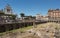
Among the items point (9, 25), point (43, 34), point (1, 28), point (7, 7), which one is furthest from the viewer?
point (7, 7)

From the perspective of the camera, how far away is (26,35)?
25.9 meters

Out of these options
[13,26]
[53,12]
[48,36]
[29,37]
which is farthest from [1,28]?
[53,12]

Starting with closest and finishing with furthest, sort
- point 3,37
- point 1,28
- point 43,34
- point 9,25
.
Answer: point 3,37
point 43,34
point 1,28
point 9,25

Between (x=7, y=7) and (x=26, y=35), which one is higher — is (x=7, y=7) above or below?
above

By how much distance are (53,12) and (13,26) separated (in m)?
68.6

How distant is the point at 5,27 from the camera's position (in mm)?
31188

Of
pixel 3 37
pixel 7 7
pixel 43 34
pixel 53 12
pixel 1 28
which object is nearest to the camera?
pixel 3 37

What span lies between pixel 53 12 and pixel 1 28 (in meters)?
73.1

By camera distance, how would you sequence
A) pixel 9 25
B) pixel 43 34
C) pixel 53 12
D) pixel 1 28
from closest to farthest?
pixel 43 34, pixel 1 28, pixel 9 25, pixel 53 12

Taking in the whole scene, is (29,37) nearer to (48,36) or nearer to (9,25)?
(48,36)

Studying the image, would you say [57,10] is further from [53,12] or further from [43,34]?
[43,34]

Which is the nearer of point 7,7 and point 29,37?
point 29,37

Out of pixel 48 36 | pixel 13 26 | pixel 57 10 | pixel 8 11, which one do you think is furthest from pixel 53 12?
pixel 48 36

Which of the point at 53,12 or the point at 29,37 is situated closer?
the point at 29,37
